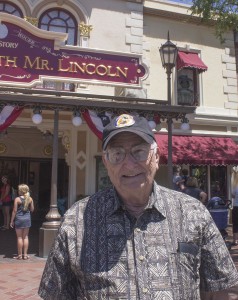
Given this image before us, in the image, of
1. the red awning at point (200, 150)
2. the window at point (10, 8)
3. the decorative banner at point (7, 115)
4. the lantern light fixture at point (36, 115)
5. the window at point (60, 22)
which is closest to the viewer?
the lantern light fixture at point (36, 115)

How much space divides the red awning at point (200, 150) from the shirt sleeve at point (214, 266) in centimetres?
935

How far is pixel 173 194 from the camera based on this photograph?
1.80 meters

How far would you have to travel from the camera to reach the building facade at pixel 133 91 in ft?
37.5

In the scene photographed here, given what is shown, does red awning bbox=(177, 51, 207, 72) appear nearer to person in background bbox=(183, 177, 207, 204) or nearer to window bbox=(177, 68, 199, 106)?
window bbox=(177, 68, 199, 106)

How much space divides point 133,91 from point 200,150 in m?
2.90

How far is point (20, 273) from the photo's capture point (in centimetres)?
662

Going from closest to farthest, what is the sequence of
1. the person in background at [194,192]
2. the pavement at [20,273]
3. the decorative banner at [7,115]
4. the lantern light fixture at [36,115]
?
the pavement at [20,273]
the person in background at [194,192]
the lantern light fixture at [36,115]
the decorative banner at [7,115]

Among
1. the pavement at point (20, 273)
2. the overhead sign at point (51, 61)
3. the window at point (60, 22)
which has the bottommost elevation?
the pavement at point (20, 273)

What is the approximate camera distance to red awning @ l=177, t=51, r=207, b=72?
12266 mm

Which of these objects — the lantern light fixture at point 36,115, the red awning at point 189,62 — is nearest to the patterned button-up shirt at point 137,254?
the lantern light fixture at point 36,115

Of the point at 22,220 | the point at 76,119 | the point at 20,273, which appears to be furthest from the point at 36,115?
the point at 20,273

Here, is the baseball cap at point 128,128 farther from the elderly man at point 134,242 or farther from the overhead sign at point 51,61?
the overhead sign at point 51,61

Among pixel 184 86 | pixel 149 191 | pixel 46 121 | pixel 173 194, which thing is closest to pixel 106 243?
pixel 149 191

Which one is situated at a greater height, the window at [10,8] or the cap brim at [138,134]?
the window at [10,8]
